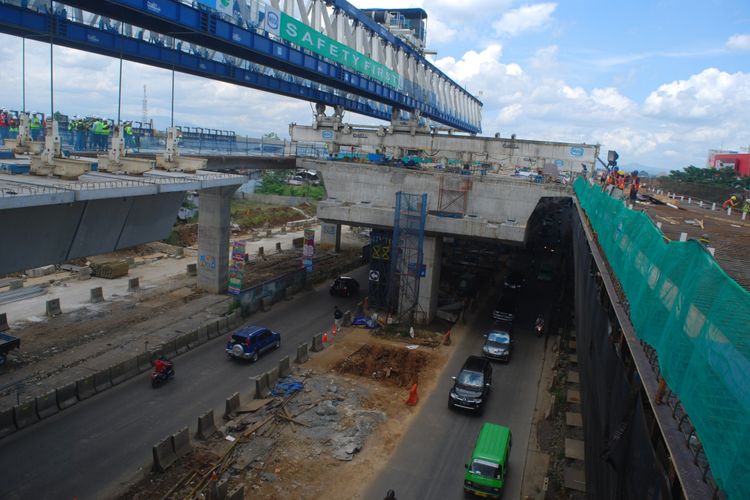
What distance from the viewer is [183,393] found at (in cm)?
1967

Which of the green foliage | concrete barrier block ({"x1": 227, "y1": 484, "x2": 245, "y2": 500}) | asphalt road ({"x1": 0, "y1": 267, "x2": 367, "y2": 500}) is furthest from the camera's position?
the green foliage

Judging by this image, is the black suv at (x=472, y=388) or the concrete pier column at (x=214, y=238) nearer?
the black suv at (x=472, y=388)

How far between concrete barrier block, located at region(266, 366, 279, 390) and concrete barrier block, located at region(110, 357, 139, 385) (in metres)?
5.19

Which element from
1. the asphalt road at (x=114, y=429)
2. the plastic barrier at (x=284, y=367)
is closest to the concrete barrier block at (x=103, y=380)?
the asphalt road at (x=114, y=429)

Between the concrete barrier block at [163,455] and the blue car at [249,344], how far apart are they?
23.8 ft

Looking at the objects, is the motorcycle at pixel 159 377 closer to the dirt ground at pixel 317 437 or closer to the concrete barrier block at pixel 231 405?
the concrete barrier block at pixel 231 405

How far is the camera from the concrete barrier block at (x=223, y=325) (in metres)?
26.0

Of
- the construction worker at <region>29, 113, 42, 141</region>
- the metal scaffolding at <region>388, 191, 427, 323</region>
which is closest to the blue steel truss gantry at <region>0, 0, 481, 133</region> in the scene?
the construction worker at <region>29, 113, 42, 141</region>

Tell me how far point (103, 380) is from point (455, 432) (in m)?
12.9

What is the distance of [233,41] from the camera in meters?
24.5

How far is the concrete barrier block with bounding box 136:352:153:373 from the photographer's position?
2111cm

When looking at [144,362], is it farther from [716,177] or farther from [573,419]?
[716,177]

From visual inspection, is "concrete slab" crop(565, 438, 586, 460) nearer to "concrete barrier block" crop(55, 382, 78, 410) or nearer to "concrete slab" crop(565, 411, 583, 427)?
"concrete slab" crop(565, 411, 583, 427)

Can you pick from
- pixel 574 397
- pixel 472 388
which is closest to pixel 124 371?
pixel 472 388
